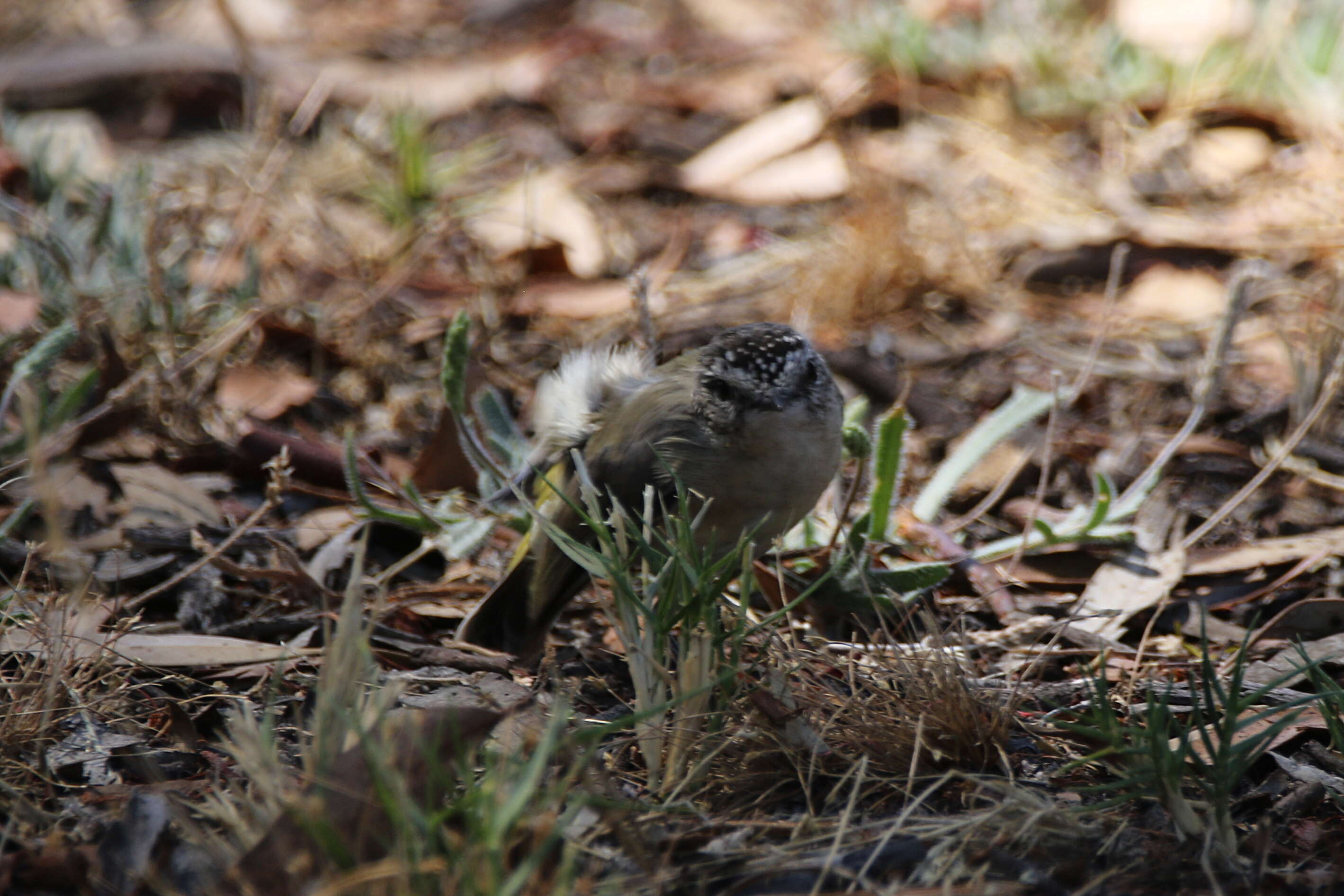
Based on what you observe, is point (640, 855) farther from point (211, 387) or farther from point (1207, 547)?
point (211, 387)

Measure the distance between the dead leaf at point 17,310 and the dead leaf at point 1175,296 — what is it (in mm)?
4233

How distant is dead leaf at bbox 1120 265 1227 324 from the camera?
5109 mm

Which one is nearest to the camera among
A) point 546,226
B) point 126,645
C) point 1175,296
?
point 126,645

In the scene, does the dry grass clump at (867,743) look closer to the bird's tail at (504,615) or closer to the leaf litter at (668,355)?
the leaf litter at (668,355)

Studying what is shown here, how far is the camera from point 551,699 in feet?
10.2

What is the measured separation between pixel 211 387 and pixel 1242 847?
3.75 metres

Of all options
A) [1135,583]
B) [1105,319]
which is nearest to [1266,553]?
[1135,583]

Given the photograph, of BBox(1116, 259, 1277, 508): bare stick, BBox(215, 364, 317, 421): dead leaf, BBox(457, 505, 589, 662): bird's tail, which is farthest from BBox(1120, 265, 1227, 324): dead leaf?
BBox(215, 364, 317, 421): dead leaf

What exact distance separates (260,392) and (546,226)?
1634 mm

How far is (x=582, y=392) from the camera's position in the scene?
4.01m

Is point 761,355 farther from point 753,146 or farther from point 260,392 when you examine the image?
point 753,146

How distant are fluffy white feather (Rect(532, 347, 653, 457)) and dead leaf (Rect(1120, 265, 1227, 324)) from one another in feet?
7.60

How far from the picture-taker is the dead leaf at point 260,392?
183 inches

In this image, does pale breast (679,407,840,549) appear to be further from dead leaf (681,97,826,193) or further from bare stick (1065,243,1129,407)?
dead leaf (681,97,826,193)
